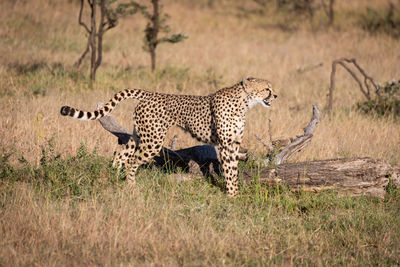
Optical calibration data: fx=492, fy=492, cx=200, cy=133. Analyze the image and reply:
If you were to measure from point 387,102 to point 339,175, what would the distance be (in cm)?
426

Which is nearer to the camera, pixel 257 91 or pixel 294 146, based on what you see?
pixel 257 91

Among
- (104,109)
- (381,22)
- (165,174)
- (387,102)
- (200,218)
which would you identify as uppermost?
(381,22)

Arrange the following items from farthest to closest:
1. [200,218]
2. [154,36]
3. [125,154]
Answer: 1. [154,36]
2. [125,154]
3. [200,218]

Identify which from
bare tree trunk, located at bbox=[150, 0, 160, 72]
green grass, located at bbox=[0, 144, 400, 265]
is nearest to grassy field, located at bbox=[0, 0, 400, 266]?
green grass, located at bbox=[0, 144, 400, 265]

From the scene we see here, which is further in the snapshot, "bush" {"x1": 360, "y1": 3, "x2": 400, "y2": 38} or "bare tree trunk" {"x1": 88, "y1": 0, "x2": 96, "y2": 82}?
"bush" {"x1": 360, "y1": 3, "x2": 400, "y2": 38}

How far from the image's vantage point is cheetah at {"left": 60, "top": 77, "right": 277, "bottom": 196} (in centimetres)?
527

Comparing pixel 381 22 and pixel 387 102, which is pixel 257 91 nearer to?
pixel 387 102

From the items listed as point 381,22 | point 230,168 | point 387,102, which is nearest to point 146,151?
point 230,168

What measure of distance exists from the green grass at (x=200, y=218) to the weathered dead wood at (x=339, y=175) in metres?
0.10

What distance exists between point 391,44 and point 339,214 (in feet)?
34.1

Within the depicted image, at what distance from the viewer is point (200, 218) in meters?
4.47

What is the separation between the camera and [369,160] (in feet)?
16.4

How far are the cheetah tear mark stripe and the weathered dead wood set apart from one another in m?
1.57

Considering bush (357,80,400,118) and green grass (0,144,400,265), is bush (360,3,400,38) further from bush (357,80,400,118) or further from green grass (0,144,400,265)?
green grass (0,144,400,265)
